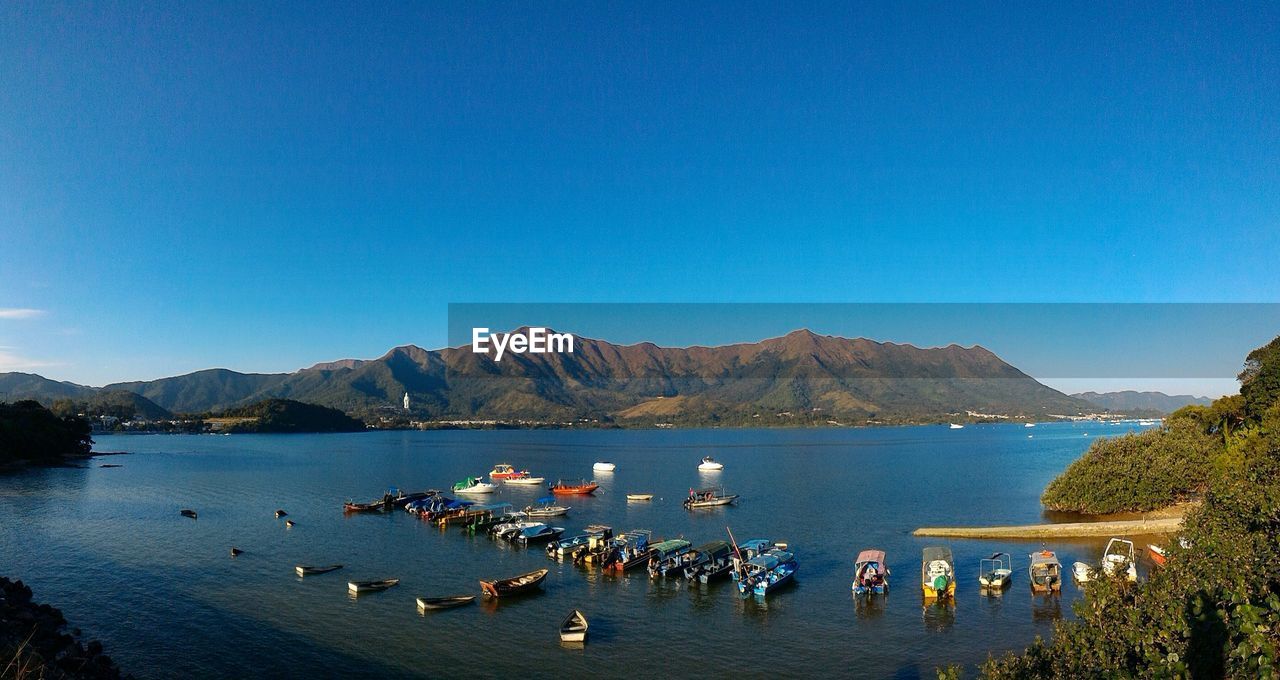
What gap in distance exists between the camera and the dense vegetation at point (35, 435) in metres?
90.4

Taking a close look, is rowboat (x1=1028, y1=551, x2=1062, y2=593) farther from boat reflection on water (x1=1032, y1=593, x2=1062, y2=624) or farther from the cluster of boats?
boat reflection on water (x1=1032, y1=593, x2=1062, y2=624)

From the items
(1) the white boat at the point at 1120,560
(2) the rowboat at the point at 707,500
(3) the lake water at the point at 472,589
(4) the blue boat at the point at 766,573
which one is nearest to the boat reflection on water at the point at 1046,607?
(3) the lake water at the point at 472,589

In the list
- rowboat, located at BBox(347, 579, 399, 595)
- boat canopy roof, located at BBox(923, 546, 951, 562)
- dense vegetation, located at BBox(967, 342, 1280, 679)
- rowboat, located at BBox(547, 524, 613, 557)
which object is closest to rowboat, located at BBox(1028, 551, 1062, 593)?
boat canopy roof, located at BBox(923, 546, 951, 562)

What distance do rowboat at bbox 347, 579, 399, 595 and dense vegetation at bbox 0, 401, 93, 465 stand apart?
289 ft

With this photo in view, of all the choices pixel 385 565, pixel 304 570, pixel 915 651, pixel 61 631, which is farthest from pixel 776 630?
pixel 61 631

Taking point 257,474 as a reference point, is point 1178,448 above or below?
above

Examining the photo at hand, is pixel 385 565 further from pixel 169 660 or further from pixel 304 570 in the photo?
pixel 169 660

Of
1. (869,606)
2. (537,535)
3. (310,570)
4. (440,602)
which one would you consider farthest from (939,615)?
(310,570)

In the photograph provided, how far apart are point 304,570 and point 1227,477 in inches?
1604

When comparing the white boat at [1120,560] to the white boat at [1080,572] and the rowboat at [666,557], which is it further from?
the rowboat at [666,557]

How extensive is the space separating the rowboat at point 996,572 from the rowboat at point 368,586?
95.6 feet

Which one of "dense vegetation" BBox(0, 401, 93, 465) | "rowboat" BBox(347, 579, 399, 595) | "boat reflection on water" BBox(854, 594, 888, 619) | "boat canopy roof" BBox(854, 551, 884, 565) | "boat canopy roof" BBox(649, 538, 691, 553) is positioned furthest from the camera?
"dense vegetation" BBox(0, 401, 93, 465)

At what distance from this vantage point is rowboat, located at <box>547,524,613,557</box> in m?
39.5

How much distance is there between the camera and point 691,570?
113ft
